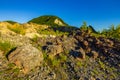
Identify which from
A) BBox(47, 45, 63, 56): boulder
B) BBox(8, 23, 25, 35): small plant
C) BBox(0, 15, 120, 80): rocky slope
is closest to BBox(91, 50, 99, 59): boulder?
BBox(0, 15, 120, 80): rocky slope

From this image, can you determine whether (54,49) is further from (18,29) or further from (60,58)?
(18,29)

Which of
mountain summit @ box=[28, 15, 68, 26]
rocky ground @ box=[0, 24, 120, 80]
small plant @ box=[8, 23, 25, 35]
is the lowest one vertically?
rocky ground @ box=[0, 24, 120, 80]

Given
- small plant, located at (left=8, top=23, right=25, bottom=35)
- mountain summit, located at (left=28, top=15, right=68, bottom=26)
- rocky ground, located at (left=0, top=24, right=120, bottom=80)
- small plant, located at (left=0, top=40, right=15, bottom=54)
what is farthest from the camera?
mountain summit, located at (left=28, top=15, right=68, bottom=26)

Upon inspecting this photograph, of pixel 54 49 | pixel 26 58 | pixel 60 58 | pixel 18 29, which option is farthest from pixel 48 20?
pixel 26 58

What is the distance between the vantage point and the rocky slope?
24584 millimetres

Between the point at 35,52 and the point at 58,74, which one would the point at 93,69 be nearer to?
the point at 58,74

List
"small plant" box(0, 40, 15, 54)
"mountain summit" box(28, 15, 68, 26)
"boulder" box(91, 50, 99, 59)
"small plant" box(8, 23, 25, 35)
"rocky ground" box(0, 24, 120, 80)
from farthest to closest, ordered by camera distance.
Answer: "mountain summit" box(28, 15, 68, 26) < "small plant" box(8, 23, 25, 35) < "boulder" box(91, 50, 99, 59) < "small plant" box(0, 40, 15, 54) < "rocky ground" box(0, 24, 120, 80)

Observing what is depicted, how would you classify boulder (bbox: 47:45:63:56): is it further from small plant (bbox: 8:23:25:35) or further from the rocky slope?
small plant (bbox: 8:23:25:35)

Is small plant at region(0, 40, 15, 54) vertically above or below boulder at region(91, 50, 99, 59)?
above

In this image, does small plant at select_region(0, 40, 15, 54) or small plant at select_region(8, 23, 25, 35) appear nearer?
small plant at select_region(0, 40, 15, 54)

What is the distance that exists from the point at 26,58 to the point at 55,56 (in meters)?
4.63

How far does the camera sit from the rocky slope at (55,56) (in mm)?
24584

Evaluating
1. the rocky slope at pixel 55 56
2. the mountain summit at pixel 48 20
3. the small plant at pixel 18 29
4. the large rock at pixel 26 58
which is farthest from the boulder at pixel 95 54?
the mountain summit at pixel 48 20

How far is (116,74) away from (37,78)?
936 centimetres
